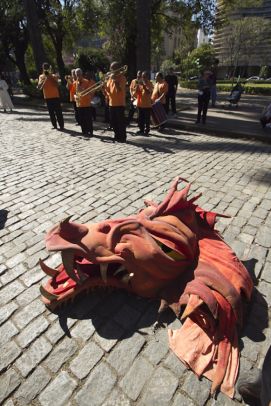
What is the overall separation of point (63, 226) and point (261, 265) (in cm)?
230

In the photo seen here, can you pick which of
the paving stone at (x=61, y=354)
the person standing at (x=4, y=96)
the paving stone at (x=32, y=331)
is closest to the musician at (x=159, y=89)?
the paving stone at (x=32, y=331)

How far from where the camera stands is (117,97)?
26.6ft

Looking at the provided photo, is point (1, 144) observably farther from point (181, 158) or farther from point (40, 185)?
point (181, 158)

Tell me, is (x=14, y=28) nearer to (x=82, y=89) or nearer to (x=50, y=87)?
(x=50, y=87)

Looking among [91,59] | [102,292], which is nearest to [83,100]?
[102,292]

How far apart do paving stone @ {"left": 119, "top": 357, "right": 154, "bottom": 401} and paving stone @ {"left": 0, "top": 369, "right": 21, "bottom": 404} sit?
0.80 meters

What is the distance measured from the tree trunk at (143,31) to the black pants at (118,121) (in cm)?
552

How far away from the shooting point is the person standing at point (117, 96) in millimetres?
7806

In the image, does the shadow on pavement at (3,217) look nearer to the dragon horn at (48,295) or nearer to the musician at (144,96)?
the dragon horn at (48,295)

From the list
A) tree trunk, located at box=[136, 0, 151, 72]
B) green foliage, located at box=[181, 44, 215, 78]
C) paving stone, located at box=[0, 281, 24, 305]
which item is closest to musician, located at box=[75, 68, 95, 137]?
tree trunk, located at box=[136, 0, 151, 72]

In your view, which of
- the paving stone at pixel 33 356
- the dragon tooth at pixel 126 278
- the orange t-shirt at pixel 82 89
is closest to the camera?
the paving stone at pixel 33 356

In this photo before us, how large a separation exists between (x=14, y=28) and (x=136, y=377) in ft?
100

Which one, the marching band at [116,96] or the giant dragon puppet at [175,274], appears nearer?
the giant dragon puppet at [175,274]

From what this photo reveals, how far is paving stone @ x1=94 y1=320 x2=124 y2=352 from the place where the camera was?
242cm
